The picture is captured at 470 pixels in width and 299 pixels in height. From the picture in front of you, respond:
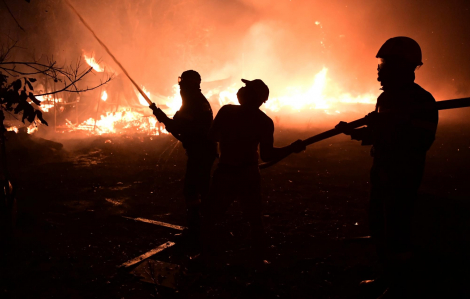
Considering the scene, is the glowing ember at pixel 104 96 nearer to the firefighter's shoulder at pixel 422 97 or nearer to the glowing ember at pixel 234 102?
the glowing ember at pixel 234 102

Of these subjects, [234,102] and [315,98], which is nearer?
[234,102]

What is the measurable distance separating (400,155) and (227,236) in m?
2.81

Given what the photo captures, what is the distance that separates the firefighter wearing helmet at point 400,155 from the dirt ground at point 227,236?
1.88 feet

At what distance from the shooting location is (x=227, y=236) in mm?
4918

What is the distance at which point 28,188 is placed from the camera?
296 inches

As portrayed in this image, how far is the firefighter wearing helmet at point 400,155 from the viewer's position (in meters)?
3.10

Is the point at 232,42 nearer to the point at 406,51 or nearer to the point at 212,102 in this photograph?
the point at 212,102

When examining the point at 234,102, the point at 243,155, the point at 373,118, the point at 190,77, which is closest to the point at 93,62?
the point at 234,102

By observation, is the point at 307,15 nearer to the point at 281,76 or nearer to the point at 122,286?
the point at 281,76

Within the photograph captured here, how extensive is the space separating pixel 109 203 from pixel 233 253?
3.45 metres

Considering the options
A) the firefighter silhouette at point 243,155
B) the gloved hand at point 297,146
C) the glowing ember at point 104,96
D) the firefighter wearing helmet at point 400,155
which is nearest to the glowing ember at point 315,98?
the glowing ember at point 104,96

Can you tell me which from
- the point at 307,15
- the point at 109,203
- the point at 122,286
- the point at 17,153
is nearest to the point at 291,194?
the point at 109,203

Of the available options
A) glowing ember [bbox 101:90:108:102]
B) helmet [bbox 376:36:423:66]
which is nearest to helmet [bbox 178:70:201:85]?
helmet [bbox 376:36:423:66]

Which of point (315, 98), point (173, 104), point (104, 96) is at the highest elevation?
point (315, 98)
